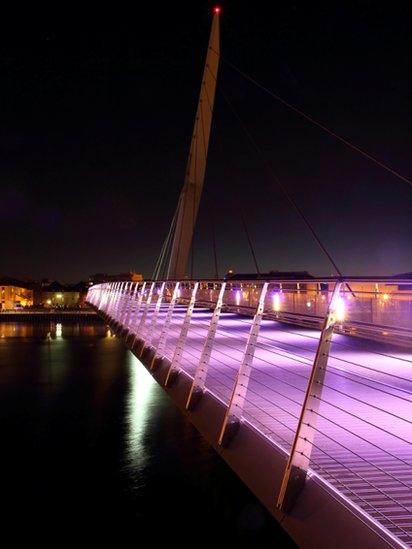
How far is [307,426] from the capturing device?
2.46 meters

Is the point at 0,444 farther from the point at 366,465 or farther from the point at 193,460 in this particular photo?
the point at 366,465

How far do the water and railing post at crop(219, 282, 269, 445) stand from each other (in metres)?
7.33

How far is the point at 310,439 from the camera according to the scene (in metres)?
2.49

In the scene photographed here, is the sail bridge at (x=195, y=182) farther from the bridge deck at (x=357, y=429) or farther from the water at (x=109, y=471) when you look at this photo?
the bridge deck at (x=357, y=429)

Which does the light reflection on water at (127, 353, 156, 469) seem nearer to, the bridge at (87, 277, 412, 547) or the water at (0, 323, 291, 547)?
the water at (0, 323, 291, 547)

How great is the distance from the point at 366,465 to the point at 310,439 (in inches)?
28.8

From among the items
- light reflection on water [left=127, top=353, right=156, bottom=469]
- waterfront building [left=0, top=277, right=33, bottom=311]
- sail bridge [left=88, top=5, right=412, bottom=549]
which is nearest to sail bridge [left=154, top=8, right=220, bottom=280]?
light reflection on water [left=127, top=353, right=156, bottom=469]

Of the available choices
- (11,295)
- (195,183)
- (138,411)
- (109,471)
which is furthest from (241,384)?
(11,295)

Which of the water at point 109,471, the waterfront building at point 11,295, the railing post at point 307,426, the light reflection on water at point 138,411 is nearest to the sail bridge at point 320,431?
the railing post at point 307,426

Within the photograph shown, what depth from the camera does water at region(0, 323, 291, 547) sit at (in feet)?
41.0

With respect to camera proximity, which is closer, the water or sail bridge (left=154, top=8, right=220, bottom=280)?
the water

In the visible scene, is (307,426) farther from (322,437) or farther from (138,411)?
(138,411)

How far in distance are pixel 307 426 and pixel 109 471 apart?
16703 mm

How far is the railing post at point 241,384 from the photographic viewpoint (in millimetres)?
3377
